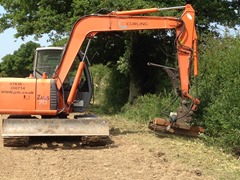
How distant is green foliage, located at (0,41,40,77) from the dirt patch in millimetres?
45408

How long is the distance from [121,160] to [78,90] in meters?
3.17

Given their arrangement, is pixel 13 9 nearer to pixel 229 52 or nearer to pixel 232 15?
pixel 232 15

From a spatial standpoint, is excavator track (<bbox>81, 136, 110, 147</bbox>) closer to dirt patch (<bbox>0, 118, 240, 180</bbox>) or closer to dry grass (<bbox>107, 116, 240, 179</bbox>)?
dirt patch (<bbox>0, 118, 240, 180</bbox>)

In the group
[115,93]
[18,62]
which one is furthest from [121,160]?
[18,62]

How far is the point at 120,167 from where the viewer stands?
7996mm

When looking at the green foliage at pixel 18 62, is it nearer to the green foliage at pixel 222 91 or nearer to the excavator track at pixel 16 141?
the green foliage at pixel 222 91

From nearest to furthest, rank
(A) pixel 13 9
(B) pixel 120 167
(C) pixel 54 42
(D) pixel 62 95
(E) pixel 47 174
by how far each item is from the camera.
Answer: (E) pixel 47 174
(B) pixel 120 167
(D) pixel 62 95
(C) pixel 54 42
(A) pixel 13 9

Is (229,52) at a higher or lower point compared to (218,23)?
lower

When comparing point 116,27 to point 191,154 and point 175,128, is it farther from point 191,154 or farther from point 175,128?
point 191,154

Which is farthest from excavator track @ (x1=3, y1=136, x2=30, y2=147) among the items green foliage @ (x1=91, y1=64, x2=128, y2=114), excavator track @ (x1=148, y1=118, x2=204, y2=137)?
green foliage @ (x1=91, y1=64, x2=128, y2=114)

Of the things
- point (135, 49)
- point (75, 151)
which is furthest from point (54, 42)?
point (75, 151)

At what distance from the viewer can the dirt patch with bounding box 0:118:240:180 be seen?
7.43 meters

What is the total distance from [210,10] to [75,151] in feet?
30.2

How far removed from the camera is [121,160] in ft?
28.3
